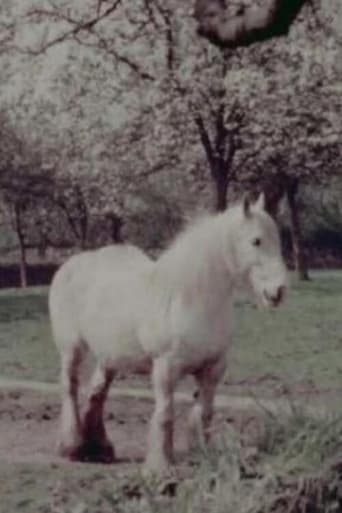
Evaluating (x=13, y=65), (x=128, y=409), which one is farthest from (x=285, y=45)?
(x=128, y=409)

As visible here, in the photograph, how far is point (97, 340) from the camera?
11.0 metres

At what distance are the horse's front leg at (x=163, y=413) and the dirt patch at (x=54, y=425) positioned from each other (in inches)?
19.5

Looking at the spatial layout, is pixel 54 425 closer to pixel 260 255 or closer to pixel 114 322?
pixel 114 322

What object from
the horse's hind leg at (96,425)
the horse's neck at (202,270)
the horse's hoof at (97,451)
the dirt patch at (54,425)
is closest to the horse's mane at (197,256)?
the horse's neck at (202,270)

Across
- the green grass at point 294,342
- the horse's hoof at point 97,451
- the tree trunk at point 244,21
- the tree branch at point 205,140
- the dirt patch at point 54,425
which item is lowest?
the green grass at point 294,342

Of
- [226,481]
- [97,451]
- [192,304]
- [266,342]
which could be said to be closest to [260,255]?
[192,304]

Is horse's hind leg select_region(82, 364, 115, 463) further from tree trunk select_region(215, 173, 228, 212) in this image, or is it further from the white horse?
tree trunk select_region(215, 173, 228, 212)

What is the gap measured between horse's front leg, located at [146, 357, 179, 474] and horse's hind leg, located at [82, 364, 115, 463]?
3.89 feet

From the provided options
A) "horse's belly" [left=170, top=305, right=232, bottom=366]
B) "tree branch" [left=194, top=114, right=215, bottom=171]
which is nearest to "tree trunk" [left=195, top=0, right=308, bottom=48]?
"horse's belly" [left=170, top=305, right=232, bottom=366]

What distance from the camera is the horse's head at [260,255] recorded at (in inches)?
391

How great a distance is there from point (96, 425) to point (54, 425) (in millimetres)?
2163

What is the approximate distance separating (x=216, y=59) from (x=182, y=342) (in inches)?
1019

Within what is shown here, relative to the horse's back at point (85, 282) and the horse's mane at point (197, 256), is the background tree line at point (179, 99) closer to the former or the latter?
the horse's back at point (85, 282)

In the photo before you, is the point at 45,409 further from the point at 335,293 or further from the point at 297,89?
the point at 335,293
